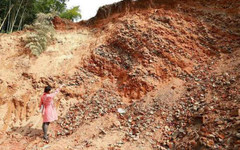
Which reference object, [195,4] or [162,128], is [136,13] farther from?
[162,128]

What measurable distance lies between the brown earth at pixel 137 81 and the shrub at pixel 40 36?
0.35 meters

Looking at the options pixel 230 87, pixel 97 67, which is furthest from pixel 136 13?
pixel 230 87

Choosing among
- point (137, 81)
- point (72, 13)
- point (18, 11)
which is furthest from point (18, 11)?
point (137, 81)

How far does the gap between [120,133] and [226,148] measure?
2272mm

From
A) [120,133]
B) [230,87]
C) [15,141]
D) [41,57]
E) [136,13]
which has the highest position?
[136,13]

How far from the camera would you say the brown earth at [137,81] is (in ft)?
12.7

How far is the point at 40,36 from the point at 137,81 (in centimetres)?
518

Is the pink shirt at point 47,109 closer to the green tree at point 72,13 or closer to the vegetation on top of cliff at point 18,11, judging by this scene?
the vegetation on top of cliff at point 18,11

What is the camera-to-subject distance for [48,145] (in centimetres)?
409

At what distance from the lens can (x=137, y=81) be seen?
18.6 feet

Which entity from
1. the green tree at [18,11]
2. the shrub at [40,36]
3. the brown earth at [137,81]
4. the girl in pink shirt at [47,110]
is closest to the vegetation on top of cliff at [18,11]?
the green tree at [18,11]

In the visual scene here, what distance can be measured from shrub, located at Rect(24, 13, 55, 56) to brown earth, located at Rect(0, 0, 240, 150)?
345 mm

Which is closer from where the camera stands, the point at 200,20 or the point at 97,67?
the point at 97,67

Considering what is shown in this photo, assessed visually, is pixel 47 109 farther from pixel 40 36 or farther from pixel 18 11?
pixel 18 11
